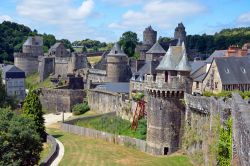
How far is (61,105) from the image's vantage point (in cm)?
6388

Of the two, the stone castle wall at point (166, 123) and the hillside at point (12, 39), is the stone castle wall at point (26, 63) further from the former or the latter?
the stone castle wall at point (166, 123)

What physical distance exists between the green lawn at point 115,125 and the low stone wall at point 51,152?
5578mm

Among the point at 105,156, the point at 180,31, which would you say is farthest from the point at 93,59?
the point at 105,156

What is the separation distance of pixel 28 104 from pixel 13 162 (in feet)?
55.0

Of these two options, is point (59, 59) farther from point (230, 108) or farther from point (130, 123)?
point (230, 108)

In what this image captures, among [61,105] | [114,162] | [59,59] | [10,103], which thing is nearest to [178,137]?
[114,162]

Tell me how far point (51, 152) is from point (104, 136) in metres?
7.33

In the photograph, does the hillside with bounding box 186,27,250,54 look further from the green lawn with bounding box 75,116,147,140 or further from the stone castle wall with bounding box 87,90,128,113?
the green lawn with bounding box 75,116,147,140

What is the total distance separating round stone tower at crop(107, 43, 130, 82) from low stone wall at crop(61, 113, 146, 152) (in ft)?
57.6

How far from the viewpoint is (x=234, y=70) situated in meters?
40.7

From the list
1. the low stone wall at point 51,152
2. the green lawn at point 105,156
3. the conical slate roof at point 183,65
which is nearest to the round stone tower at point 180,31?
the green lawn at point 105,156

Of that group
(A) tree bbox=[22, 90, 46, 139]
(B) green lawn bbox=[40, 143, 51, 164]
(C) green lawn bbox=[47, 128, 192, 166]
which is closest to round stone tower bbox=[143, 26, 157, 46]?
(A) tree bbox=[22, 90, 46, 139]

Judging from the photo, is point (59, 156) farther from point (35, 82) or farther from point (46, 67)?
point (35, 82)

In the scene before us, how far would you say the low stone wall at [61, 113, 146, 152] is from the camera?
37344 mm
